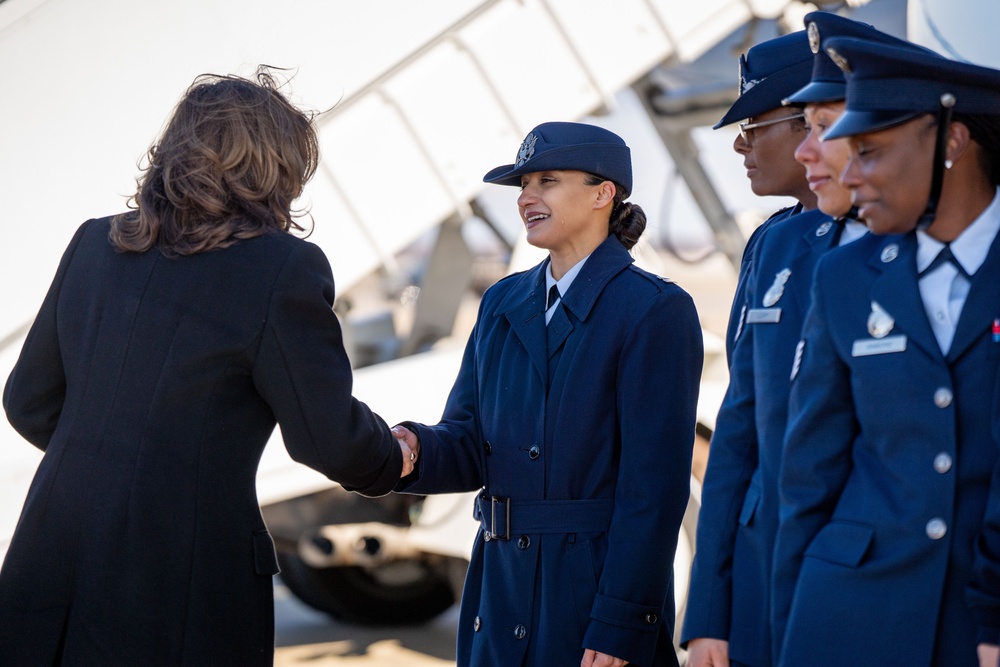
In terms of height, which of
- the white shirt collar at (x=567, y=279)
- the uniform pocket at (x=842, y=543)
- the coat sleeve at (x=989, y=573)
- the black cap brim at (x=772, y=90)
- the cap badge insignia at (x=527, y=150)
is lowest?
the coat sleeve at (x=989, y=573)

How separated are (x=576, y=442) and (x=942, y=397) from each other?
893 millimetres

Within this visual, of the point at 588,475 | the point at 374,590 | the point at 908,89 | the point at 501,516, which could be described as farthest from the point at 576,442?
the point at 374,590

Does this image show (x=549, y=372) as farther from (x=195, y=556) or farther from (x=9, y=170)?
(x=9, y=170)

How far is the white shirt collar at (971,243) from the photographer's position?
1699 millimetres

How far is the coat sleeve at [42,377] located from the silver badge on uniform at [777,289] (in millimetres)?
1200

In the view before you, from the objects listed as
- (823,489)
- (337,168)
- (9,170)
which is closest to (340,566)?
(337,168)

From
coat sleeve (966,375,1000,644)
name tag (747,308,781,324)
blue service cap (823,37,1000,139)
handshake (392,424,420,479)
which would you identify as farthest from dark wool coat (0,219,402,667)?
coat sleeve (966,375,1000,644)

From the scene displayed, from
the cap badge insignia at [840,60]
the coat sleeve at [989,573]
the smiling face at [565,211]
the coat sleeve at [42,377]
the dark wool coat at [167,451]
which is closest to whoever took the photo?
the coat sleeve at [989,573]

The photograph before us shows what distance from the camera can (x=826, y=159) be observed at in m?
1.86

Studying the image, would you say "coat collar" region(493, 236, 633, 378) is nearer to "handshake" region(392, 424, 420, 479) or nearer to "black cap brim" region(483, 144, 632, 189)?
"black cap brim" region(483, 144, 632, 189)

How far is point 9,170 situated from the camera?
134 inches

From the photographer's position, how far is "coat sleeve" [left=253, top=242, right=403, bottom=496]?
6.72 ft

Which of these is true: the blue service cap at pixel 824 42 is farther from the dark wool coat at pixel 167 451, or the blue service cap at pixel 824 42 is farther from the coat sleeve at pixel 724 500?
the dark wool coat at pixel 167 451

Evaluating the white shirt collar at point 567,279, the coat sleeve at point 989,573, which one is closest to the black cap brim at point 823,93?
the coat sleeve at point 989,573
